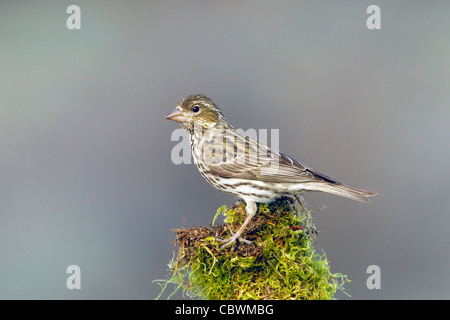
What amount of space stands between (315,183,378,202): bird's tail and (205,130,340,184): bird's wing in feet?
0.32

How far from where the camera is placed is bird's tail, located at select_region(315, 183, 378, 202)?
647 cm

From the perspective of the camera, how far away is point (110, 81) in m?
15.1

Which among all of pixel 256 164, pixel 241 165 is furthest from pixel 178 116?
pixel 256 164

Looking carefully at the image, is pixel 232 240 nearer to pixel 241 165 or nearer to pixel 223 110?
pixel 241 165

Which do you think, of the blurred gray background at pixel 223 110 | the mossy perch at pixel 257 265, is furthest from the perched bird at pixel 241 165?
the blurred gray background at pixel 223 110

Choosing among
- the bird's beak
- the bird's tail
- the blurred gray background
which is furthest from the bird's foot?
the blurred gray background

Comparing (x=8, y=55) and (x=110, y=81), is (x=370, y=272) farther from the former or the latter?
(x=8, y=55)

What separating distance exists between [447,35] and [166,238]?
30.6 feet

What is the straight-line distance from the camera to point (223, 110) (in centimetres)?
1353

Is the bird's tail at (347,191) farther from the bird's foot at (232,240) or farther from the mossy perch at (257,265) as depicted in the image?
the bird's foot at (232,240)

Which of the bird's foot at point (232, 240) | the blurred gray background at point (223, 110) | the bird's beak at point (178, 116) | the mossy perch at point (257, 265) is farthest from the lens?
the blurred gray background at point (223, 110)

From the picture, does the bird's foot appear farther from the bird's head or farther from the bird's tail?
the bird's head

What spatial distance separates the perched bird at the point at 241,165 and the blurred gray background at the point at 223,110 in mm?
3933

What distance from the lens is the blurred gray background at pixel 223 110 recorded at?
12625 millimetres
